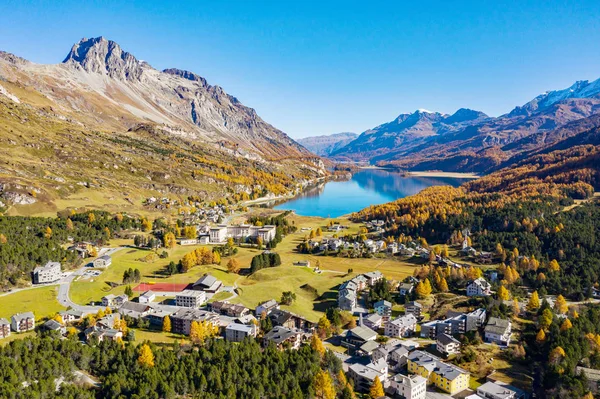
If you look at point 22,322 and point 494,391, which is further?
point 22,322

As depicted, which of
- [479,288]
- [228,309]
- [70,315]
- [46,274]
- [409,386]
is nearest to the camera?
[409,386]

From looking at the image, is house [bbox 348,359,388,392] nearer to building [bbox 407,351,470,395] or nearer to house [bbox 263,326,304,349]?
building [bbox 407,351,470,395]

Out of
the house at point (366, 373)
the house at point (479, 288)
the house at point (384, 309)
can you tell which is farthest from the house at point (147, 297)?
the house at point (479, 288)

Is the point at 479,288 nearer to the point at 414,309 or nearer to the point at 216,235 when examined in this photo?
the point at 414,309

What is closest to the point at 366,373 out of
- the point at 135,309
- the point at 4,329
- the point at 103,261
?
the point at 135,309

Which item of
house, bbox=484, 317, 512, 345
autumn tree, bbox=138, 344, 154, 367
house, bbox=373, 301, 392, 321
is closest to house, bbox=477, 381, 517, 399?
house, bbox=484, 317, 512, 345

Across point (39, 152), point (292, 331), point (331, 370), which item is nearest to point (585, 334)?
point (331, 370)
